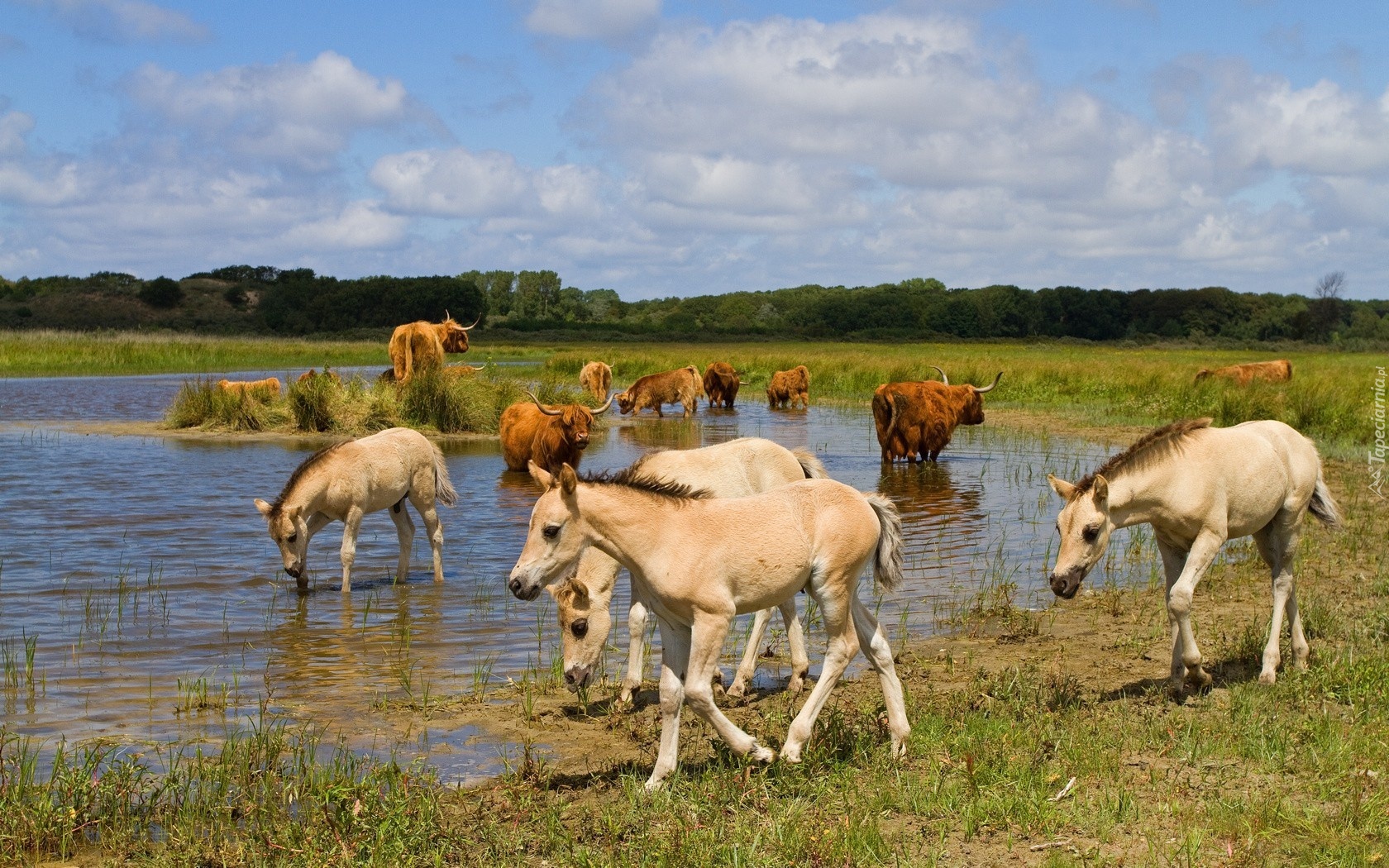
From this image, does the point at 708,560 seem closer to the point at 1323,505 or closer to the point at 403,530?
the point at 1323,505

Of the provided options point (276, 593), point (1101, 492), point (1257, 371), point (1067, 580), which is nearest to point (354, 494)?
point (276, 593)

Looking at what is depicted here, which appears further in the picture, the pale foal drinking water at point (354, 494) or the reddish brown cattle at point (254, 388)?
the reddish brown cattle at point (254, 388)

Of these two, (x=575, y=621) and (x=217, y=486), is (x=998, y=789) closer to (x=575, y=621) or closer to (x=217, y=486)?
(x=575, y=621)

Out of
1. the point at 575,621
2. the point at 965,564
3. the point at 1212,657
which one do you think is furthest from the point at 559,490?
the point at 965,564

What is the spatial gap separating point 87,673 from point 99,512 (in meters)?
7.10

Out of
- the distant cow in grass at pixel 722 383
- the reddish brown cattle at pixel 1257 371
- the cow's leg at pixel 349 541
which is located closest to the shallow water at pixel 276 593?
the cow's leg at pixel 349 541

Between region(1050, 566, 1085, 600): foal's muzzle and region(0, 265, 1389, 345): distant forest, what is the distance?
80.4 meters

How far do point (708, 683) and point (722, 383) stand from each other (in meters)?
29.2

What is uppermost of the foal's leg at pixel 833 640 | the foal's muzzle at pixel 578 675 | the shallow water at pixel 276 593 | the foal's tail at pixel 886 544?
the foal's tail at pixel 886 544

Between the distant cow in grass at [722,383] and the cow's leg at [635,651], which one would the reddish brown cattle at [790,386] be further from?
the cow's leg at [635,651]

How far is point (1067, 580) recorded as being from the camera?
7.05 meters

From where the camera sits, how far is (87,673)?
802cm

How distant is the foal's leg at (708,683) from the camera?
571 centimetres

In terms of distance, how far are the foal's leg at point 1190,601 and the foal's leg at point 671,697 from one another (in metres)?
2.94
